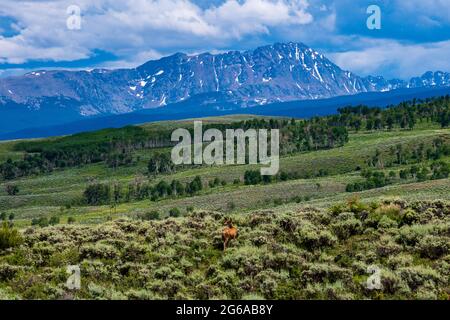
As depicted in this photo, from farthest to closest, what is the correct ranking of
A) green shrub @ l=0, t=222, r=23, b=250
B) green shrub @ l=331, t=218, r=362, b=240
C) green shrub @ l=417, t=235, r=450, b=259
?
1. green shrub @ l=0, t=222, r=23, b=250
2. green shrub @ l=331, t=218, r=362, b=240
3. green shrub @ l=417, t=235, r=450, b=259

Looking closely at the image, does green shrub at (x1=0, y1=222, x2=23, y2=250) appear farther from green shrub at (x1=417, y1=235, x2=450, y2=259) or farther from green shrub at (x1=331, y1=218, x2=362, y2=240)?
green shrub at (x1=417, y1=235, x2=450, y2=259)

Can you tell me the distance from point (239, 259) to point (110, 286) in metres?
5.23

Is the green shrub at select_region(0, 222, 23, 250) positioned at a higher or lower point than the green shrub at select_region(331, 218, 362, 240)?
lower

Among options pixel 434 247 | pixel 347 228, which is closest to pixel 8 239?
pixel 347 228

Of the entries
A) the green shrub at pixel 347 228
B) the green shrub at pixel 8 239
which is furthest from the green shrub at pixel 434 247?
the green shrub at pixel 8 239

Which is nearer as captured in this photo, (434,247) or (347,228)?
(434,247)

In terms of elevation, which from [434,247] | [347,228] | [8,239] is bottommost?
[8,239]

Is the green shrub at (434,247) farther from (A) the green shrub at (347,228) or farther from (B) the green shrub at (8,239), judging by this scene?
(B) the green shrub at (8,239)

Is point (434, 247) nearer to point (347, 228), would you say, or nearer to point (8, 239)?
point (347, 228)

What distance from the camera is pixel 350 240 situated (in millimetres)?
25453

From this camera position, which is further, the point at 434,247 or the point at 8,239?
the point at 8,239

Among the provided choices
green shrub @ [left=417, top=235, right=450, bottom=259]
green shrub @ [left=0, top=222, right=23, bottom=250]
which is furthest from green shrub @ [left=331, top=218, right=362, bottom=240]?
green shrub @ [left=0, top=222, right=23, bottom=250]

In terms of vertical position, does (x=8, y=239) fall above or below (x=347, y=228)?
Result: below
